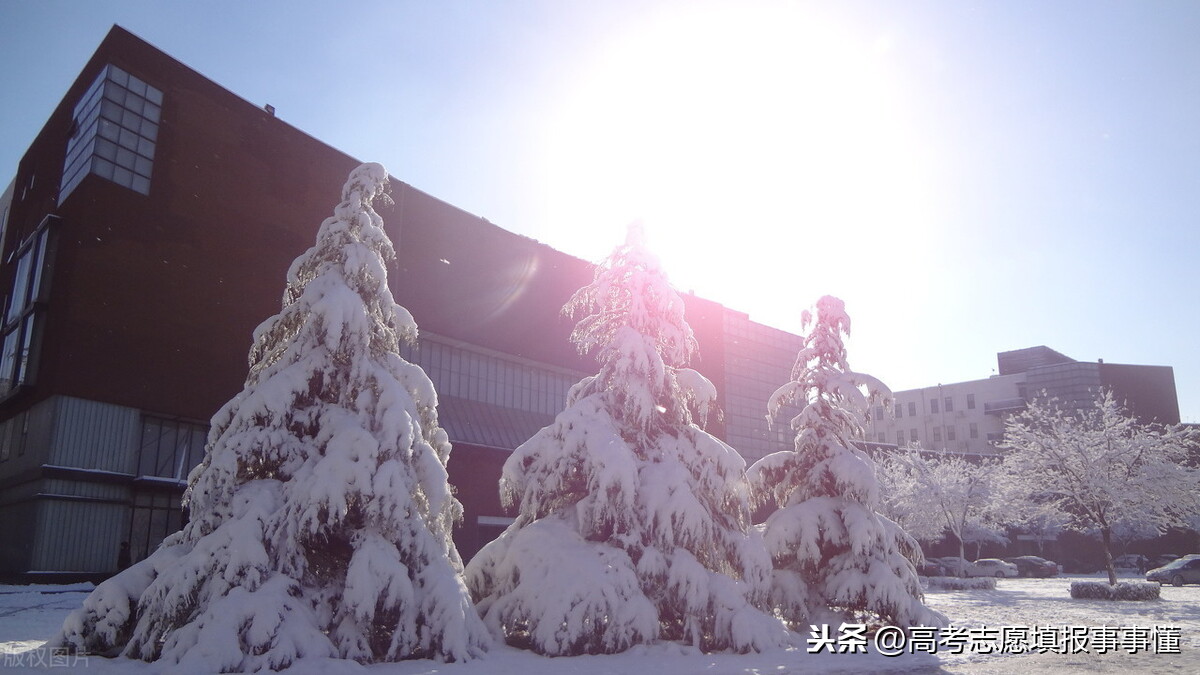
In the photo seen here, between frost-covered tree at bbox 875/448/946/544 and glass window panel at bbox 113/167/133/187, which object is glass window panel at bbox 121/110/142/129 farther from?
frost-covered tree at bbox 875/448/946/544

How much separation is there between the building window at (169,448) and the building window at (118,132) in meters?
9.21

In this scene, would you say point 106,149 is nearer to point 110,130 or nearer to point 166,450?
point 110,130

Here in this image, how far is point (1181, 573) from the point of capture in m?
39.8

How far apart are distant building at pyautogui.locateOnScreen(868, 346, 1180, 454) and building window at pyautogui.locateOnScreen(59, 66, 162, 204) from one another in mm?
76069

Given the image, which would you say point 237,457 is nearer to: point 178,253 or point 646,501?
point 646,501

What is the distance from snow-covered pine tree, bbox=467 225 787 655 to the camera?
39.5 feet

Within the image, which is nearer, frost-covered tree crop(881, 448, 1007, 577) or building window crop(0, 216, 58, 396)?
building window crop(0, 216, 58, 396)

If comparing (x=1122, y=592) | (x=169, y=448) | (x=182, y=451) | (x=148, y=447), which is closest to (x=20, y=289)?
(x=148, y=447)

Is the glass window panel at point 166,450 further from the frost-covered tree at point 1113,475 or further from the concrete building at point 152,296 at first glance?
the frost-covered tree at point 1113,475

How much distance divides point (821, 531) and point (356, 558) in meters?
9.30

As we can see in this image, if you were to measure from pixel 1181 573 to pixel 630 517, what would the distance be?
133 feet

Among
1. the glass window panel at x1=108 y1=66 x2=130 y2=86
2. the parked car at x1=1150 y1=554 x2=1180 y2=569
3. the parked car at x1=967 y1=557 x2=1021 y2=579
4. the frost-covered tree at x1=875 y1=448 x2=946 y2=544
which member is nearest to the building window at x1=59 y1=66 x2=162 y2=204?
the glass window panel at x1=108 y1=66 x2=130 y2=86

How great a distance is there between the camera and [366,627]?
10383mm

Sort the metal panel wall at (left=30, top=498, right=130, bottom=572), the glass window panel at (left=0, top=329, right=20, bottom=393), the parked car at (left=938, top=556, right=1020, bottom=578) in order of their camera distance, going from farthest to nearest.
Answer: the parked car at (left=938, top=556, right=1020, bottom=578), the glass window panel at (left=0, top=329, right=20, bottom=393), the metal panel wall at (left=30, top=498, right=130, bottom=572)
